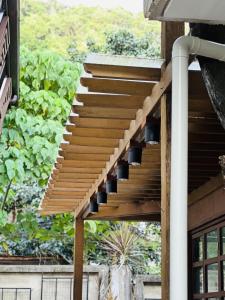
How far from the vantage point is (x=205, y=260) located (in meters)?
6.36

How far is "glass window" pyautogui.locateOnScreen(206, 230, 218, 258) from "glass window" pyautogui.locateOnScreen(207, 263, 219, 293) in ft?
0.39

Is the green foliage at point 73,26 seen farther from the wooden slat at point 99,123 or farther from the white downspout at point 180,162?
the white downspout at point 180,162

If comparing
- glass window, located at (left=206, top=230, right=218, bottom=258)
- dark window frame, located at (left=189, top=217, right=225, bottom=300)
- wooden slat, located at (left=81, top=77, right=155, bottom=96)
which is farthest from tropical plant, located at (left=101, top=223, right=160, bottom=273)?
wooden slat, located at (left=81, top=77, right=155, bottom=96)

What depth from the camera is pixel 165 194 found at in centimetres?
319

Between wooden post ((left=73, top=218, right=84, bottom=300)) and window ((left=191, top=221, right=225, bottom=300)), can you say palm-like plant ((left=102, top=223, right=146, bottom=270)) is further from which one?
window ((left=191, top=221, right=225, bottom=300))

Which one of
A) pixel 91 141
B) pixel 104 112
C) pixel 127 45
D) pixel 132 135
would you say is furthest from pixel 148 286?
pixel 127 45

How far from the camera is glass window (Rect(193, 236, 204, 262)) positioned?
260 inches

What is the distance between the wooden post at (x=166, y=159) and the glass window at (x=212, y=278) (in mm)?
3136

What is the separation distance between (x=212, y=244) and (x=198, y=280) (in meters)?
0.62

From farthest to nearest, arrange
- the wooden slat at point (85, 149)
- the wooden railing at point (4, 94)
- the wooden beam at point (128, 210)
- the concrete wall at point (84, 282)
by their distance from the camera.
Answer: the concrete wall at point (84, 282)
the wooden railing at point (4, 94)
the wooden beam at point (128, 210)
the wooden slat at point (85, 149)

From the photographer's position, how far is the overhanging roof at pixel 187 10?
89.6 inches

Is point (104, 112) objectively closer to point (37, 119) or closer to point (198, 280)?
point (198, 280)

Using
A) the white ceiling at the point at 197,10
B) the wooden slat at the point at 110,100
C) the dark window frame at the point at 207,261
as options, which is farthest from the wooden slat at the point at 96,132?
the white ceiling at the point at 197,10

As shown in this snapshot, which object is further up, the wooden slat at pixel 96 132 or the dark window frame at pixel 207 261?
the wooden slat at pixel 96 132
